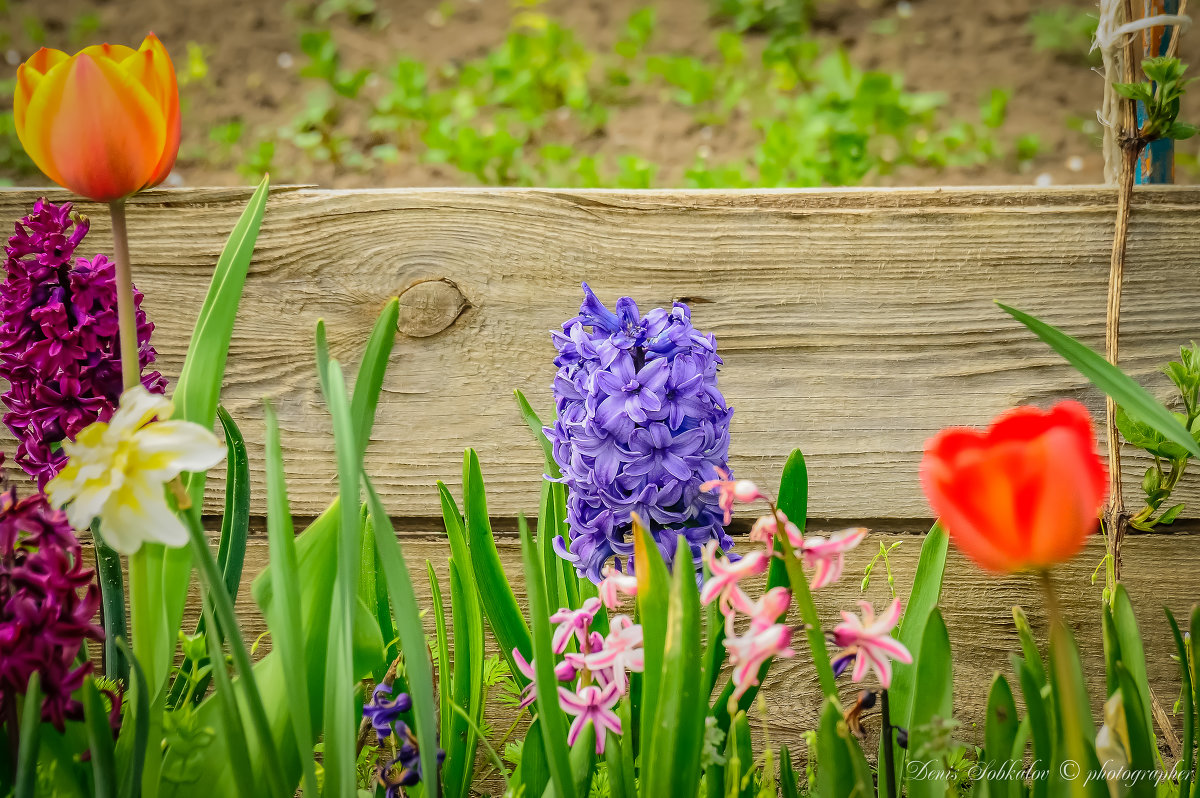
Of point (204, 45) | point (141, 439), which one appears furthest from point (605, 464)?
point (204, 45)

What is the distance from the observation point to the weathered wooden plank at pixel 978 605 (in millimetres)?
850

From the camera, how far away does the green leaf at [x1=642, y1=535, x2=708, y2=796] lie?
1.43 ft

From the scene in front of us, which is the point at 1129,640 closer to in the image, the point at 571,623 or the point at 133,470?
the point at 571,623

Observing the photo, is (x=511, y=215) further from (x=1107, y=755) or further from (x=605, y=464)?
(x=1107, y=755)

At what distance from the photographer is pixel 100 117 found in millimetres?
463

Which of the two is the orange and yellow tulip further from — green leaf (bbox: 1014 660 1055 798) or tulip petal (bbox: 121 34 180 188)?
green leaf (bbox: 1014 660 1055 798)

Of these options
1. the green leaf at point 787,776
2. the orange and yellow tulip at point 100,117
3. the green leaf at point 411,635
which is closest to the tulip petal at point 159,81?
the orange and yellow tulip at point 100,117

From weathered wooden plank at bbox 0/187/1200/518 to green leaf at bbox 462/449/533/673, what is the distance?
10.6 inches

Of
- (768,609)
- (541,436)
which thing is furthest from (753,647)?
(541,436)

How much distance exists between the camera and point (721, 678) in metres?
0.90

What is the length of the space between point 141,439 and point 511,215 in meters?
0.58

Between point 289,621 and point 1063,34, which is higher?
point 1063,34

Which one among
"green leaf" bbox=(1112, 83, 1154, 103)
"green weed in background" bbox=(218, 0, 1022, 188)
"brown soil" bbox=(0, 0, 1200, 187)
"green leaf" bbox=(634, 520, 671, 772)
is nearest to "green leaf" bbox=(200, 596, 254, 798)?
"green leaf" bbox=(634, 520, 671, 772)

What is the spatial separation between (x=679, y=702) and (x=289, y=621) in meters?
0.23
